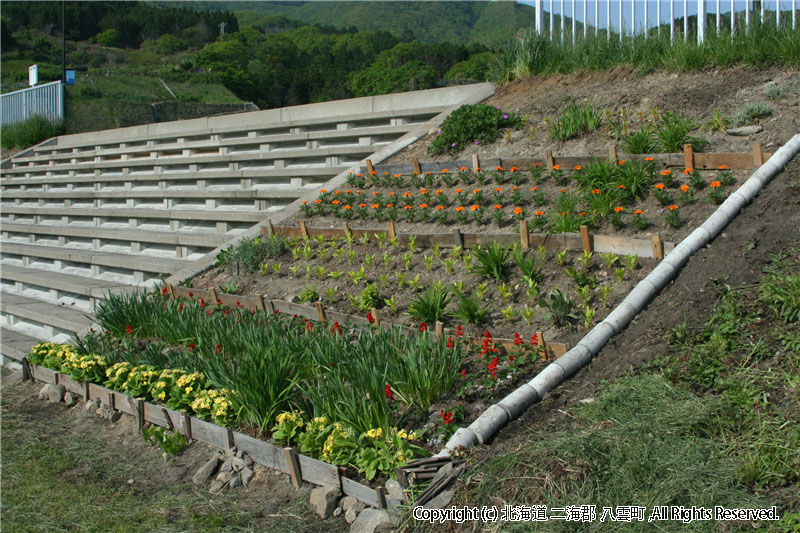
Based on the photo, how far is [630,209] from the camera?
5.37m

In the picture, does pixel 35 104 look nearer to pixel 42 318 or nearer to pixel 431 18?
pixel 42 318

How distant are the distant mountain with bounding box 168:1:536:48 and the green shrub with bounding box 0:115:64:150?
57623 mm

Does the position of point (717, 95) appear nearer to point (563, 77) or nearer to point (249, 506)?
point (563, 77)

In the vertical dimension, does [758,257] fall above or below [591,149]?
below

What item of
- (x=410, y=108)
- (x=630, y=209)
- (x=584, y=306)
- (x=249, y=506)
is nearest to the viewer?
(x=249, y=506)

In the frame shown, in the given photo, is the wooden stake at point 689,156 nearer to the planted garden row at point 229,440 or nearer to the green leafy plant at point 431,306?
the green leafy plant at point 431,306

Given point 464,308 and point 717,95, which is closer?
point 464,308

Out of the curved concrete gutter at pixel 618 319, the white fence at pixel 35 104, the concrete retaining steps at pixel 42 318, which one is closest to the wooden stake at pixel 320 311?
the curved concrete gutter at pixel 618 319

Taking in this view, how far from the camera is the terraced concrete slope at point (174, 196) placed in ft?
28.7

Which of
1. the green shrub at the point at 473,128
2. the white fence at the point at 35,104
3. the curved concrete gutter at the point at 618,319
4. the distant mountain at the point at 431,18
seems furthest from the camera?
the distant mountain at the point at 431,18

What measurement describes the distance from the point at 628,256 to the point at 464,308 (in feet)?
4.15

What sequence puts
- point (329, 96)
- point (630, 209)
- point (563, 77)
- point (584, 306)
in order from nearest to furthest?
point (584, 306) < point (630, 209) < point (563, 77) < point (329, 96)

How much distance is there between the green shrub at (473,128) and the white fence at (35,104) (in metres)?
15.4

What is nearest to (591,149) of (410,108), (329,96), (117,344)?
(410,108)
